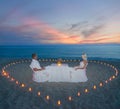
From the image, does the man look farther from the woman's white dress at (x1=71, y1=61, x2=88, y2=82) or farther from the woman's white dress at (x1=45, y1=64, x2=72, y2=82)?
the woman's white dress at (x1=71, y1=61, x2=88, y2=82)

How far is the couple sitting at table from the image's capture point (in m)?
11.7

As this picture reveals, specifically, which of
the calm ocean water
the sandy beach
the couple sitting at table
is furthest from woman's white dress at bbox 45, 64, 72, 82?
the calm ocean water

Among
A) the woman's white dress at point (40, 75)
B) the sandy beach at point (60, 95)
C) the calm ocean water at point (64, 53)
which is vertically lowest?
the calm ocean water at point (64, 53)

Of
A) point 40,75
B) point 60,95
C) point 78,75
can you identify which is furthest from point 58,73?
point 60,95

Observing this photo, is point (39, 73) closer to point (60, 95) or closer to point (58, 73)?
point (58, 73)

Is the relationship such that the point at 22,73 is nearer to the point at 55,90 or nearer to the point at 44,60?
the point at 55,90

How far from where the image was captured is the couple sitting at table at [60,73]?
11742mm

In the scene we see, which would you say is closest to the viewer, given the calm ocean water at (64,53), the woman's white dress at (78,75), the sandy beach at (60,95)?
the sandy beach at (60,95)

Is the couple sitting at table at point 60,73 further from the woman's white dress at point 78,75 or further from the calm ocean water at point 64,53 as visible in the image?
the calm ocean water at point 64,53

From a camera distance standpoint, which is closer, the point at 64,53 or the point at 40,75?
the point at 40,75

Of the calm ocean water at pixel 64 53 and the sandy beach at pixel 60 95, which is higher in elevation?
the sandy beach at pixel 60 95

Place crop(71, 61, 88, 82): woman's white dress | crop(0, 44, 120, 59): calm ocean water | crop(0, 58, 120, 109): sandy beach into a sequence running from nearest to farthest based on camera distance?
crop(0, 58, 120, 109): sandy beach < crop(71, 61, 88, 82): woman's white dress < crop(0, 44, 120, 59): calm ocean water

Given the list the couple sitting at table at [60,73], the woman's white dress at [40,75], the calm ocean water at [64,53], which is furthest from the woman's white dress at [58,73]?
the calm ocean water at [64,53]

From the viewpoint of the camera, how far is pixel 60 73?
1182cm
